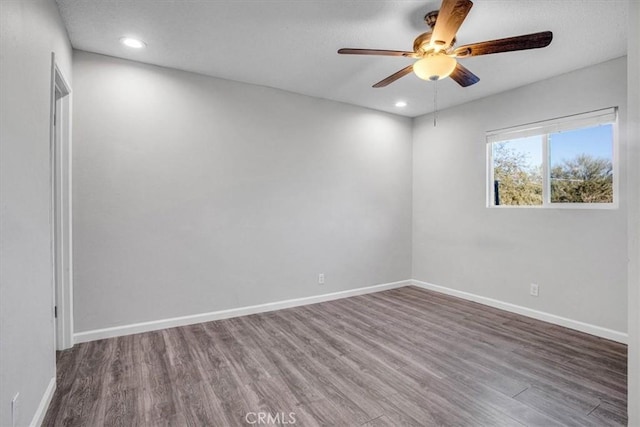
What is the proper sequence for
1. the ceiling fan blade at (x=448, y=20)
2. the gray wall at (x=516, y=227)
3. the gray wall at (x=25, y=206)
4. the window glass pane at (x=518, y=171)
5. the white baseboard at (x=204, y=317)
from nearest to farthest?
the gray wall at (x=25, y=206) → the ceiling fan blade at (x=448, y=20) → the white baseboard at (x=204, y=317) → the gray wall at (x=516, y=227) → the window glass pane at (x=518, y=171)

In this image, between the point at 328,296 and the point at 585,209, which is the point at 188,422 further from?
the point at 585,209

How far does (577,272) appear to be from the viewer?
3.14 meters

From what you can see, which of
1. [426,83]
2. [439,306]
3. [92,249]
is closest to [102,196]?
[92,249]

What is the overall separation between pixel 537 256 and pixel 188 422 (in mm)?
3673

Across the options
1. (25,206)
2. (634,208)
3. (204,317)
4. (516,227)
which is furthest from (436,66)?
(204,317)

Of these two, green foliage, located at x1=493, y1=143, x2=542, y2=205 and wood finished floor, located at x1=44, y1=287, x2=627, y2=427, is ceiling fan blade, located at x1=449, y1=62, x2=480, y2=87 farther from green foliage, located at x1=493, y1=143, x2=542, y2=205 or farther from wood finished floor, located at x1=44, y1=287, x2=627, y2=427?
wood finished floor, located at x1=44, y1=287, x2=627, y2=427

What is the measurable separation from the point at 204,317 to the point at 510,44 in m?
3.53

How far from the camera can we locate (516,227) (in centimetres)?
364

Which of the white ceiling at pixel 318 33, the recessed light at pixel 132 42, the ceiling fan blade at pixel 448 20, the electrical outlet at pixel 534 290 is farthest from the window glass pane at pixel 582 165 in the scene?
the recessed light at pixel 132 42

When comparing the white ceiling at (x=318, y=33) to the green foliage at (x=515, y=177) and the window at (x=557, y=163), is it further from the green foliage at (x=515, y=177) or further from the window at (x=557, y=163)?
the green foliage at (x=515, y=177)

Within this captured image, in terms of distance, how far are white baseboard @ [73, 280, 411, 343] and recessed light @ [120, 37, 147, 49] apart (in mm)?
2546

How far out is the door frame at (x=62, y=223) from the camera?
258 centimetres

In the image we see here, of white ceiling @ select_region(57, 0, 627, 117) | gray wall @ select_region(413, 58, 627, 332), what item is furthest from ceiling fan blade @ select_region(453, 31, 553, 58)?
gray wall @ select_region(413, 58, 627, 332)

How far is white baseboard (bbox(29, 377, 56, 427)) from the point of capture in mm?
1660
